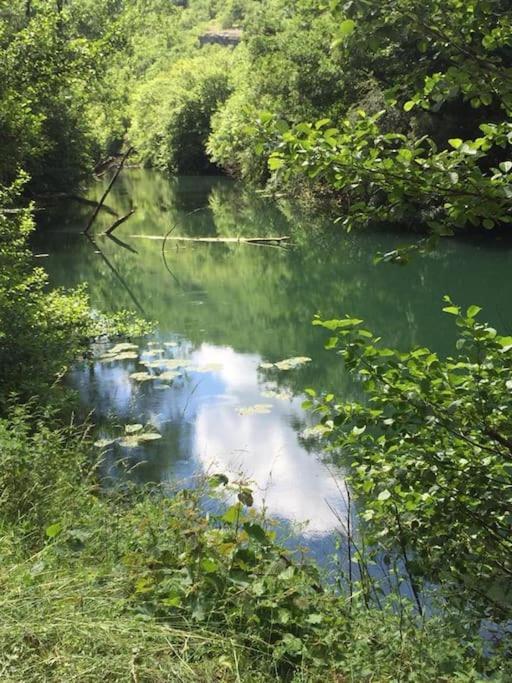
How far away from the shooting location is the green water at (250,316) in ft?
22.9

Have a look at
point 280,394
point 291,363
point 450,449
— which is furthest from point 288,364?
point 450,449

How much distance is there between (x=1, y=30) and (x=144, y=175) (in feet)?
130

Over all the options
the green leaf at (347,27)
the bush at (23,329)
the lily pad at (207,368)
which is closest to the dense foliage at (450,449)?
the green leaf at (347,27)

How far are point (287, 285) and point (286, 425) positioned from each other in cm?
776

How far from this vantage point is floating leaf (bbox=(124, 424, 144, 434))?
746cm

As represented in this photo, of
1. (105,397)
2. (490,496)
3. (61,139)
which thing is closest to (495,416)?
(490,496)

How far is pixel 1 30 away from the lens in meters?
9.45

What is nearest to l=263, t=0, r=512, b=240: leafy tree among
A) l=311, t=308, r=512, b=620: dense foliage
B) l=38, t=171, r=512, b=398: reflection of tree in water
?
l=311, t=308, r=512, b=620: dense foliage

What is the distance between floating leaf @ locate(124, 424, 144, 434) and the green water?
0.23 meters

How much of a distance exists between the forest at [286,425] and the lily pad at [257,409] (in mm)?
41

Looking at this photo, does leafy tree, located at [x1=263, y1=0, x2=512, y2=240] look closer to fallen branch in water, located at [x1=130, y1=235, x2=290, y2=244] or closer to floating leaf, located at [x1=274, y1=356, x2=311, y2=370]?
floating leaf, located at [x1=274, y1=356, x2=311, y2=370]

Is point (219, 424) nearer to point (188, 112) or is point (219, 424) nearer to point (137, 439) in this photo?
point (137, 439)

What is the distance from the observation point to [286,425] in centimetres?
784

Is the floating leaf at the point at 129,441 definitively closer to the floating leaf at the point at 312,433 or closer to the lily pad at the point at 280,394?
the floating leaf at the point at 312,433
